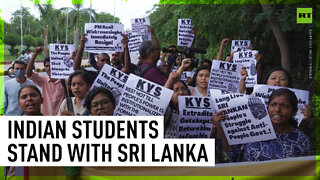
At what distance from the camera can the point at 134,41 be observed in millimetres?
4395

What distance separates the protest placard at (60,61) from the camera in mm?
4246

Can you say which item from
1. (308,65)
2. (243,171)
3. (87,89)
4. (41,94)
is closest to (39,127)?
(41,94)

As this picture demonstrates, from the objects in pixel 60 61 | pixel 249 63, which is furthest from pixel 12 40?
pixel 249 63

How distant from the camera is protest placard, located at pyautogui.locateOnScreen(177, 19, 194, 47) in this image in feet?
14.9

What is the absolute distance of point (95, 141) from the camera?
3.77 metres

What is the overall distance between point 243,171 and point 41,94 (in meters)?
2.01

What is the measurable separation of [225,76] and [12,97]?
2.12 metres

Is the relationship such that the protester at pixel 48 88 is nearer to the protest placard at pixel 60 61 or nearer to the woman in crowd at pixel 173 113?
the protest placard at pixel 60 61

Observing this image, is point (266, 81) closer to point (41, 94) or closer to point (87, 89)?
point (87, 89)

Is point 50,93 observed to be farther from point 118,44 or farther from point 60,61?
point 118,44

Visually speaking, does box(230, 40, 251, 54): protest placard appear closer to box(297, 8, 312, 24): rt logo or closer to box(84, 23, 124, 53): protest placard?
box(297, 8, 312, 24): rt logo

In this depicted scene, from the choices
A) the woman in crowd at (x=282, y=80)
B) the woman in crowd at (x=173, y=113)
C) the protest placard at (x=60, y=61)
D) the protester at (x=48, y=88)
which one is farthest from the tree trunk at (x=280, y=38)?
the protester at (x=48, y=88)

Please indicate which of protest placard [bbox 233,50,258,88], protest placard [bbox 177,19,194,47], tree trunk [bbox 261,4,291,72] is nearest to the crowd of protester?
tree trunk [bbox 261,4,291,72]

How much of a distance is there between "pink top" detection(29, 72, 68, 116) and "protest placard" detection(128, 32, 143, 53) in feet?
2.72
